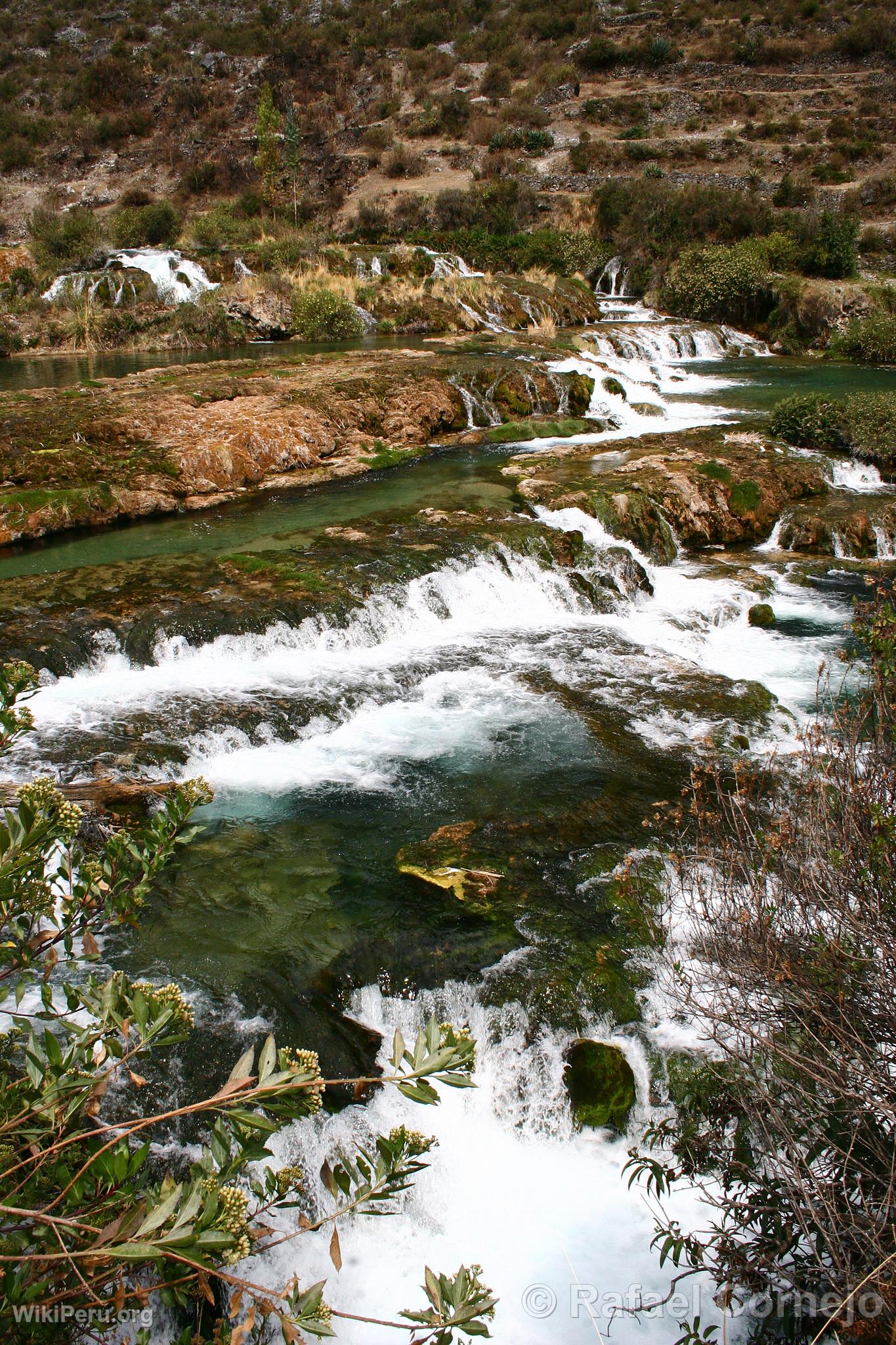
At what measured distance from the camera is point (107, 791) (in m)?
5.34

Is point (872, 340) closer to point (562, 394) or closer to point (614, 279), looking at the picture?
point (562, 394)

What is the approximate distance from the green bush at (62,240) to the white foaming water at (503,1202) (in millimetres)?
27465

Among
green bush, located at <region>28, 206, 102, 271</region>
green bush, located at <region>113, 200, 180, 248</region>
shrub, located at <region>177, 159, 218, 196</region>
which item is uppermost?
shrub, located at <region>177, 159, 218, 196</region>

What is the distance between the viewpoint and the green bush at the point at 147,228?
91.9ft

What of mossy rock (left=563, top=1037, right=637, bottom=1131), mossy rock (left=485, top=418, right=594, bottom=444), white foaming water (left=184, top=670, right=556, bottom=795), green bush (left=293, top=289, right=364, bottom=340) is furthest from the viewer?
green bush (left=293, top=289, right=364, bottom=340)

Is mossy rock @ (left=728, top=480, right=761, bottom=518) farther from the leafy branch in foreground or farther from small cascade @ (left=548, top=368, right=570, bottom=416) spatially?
the leafy branch in foreground

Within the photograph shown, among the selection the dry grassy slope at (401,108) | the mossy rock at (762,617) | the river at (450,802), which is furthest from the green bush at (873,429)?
the dry grassy slope at (401,108)

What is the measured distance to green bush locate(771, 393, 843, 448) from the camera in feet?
44.2

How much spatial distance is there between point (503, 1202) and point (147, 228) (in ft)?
107

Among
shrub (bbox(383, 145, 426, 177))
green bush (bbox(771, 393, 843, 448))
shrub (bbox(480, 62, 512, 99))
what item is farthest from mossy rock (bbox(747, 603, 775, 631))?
shrub (bbox(480, 62, 512, 99))

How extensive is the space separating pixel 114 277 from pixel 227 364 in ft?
32.1

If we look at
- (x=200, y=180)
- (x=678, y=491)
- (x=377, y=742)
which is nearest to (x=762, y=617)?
(x=678, y=491)

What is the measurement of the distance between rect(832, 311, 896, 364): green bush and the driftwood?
22.0 m

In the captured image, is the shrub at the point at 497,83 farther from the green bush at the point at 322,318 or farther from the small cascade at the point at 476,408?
the small cascade at the point at 476,408
